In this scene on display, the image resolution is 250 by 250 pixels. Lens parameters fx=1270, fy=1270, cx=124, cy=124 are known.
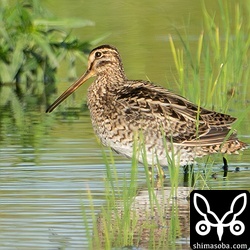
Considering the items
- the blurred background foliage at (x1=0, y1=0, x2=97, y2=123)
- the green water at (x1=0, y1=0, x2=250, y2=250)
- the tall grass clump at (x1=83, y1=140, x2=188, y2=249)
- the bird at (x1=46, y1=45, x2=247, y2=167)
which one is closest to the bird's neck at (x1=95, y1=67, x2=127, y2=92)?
the bird at (x1=46, y1=45, x2=247, y2=167)

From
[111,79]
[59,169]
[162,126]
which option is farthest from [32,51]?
[162,126]

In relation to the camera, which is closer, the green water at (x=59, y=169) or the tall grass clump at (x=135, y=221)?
the tall grass clump at (x=135, y=221)

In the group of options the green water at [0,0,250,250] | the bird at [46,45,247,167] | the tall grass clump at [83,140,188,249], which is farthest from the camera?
the bird at [46,45,247,167]

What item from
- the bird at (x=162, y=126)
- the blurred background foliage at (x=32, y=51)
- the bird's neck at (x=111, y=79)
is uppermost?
the bird's neck at (x=111, y=79)

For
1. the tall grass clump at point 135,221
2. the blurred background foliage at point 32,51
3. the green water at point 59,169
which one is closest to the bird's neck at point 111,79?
the green water at point 59,169

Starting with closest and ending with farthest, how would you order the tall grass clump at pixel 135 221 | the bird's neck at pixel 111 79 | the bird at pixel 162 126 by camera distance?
the tall grass clump at pixel 135 221, the bird at pixel 162 126, the bird's neck at pixel 111 79

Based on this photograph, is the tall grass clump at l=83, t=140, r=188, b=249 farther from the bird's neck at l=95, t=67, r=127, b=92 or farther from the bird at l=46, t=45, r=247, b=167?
the bird's neck at l=95, t=67, r=127, b=92

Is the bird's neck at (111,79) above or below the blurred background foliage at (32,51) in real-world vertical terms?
above

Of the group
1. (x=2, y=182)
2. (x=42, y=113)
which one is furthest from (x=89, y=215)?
(x=42, y=113)

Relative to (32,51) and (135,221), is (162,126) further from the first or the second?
(32,51)

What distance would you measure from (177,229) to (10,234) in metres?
1.04

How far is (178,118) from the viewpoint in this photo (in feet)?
32.3

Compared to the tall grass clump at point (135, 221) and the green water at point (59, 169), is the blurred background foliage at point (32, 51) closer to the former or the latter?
the green water at point (59, 169)

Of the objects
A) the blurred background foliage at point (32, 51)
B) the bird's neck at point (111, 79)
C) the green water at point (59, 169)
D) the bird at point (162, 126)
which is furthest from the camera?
the blurred background foliage at point (32, 51)
